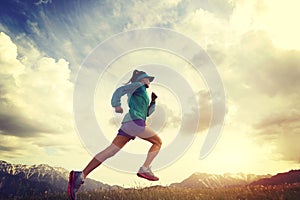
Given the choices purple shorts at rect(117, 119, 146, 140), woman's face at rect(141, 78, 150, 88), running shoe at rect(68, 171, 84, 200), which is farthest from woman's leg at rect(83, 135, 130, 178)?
woman's face at rect(141, 78, 150, 88)

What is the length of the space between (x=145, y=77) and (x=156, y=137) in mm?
1574

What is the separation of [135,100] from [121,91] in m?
0.41

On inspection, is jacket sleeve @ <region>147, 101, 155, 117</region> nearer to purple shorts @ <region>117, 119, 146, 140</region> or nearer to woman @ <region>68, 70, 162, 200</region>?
woman @ <region>68, 70, 162, 200</region>

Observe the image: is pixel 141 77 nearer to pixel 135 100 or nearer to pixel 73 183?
pixel 135 100

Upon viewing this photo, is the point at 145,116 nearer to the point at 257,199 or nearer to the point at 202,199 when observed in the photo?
the point at 202,199

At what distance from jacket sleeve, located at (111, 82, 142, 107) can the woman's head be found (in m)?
0.24

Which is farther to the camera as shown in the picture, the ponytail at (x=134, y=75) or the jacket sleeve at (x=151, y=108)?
the ponytail at (x=134, y=75)

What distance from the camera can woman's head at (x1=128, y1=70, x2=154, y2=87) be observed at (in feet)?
23.8

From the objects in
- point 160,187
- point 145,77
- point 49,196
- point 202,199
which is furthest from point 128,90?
point 49,196

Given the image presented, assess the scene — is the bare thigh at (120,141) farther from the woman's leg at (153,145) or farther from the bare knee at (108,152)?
the woman's leg at (153,145)

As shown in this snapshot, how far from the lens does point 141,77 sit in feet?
23.8

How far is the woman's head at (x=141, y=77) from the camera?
7250 mm

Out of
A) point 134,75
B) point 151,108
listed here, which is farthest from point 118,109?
point 134,75

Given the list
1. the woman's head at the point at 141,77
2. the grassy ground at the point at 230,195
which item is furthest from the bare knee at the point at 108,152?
the woman's head at the point at 141,77
